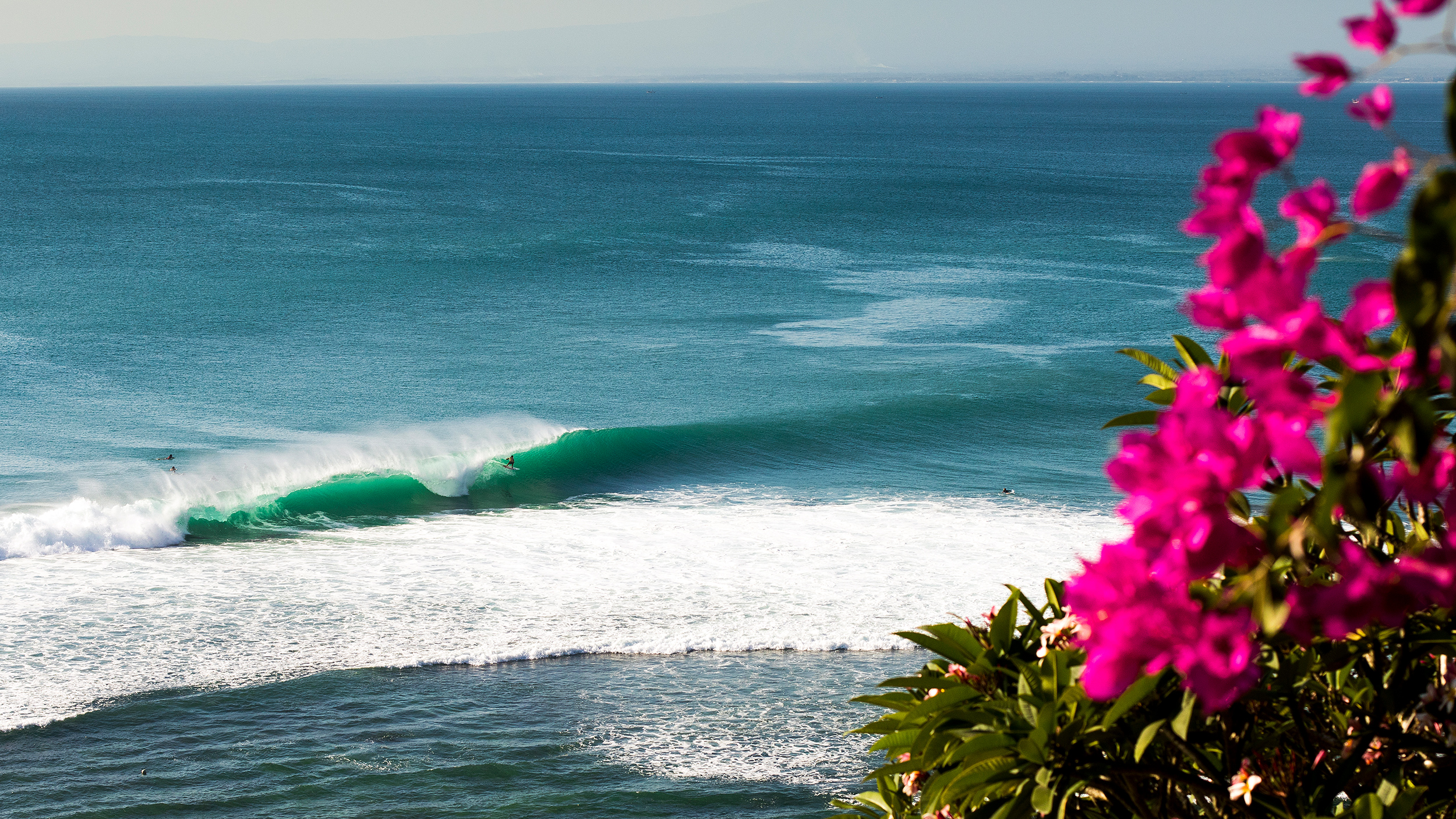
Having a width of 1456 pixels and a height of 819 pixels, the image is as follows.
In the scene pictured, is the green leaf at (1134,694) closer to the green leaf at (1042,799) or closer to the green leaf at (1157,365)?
the green leaf at (1042,799)

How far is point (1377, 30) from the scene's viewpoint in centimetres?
128

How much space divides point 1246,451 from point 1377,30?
46 cm

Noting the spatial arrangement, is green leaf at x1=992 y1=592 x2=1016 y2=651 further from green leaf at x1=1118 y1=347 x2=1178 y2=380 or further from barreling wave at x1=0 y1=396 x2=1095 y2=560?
barreling wave at x1=0 y1=396 x2=1095 y2=560

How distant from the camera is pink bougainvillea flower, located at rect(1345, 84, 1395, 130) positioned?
1354 mm

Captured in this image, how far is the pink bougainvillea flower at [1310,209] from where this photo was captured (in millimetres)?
1359

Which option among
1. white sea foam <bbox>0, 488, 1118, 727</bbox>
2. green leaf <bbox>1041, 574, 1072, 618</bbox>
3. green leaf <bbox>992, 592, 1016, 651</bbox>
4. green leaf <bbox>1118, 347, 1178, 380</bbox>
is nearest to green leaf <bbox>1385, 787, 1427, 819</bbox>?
green leaf <bbox>992, 592, 1016, 651</bbox>

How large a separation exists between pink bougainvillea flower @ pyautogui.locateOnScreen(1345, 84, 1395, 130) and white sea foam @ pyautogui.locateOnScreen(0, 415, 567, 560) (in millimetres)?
16485

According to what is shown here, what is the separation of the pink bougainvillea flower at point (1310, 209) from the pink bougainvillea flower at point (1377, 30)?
15cm

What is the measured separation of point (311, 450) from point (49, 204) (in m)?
46.4

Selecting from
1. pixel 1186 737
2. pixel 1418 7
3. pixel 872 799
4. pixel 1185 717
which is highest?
pixel 1418 7

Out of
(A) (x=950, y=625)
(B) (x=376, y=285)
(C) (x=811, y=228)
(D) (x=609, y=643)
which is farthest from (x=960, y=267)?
(A) (x=950, y=625)

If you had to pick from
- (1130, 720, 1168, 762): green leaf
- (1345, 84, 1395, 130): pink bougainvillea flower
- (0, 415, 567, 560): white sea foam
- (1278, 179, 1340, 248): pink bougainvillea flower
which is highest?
(1345, 84, 1395, 130): pink bougainvillea flower

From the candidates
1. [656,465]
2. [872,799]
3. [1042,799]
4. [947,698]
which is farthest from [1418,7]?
[656,465]

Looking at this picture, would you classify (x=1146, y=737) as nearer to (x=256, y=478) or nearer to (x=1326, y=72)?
(x=1326, y=72)
